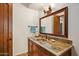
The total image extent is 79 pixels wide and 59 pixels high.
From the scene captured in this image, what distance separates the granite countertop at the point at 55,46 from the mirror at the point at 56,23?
0.15m

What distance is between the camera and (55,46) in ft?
5.49

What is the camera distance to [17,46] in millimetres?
1657

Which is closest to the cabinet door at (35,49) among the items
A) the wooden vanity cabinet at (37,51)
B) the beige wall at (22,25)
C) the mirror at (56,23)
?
the wooden vanity cabinet at (37,51)

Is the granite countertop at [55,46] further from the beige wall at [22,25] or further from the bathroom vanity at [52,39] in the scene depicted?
the beige wall at [22,25]

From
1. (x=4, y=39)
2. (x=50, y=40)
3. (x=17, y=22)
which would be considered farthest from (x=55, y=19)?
(x=4, y=39)

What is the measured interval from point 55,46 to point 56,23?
1.18 feet

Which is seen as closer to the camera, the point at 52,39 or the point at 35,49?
the point at 35,49

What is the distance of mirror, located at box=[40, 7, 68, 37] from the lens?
1.79 meters

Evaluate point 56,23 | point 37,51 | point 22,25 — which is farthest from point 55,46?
point 22,25

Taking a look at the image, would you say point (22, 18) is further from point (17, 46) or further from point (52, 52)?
point (52, 52)

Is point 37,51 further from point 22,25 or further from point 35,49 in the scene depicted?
point 22,25

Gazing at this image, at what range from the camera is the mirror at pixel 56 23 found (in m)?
1.79

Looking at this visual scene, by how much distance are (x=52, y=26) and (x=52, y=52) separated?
0.49 metres

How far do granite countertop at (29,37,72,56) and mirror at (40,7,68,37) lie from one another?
0.15 m
